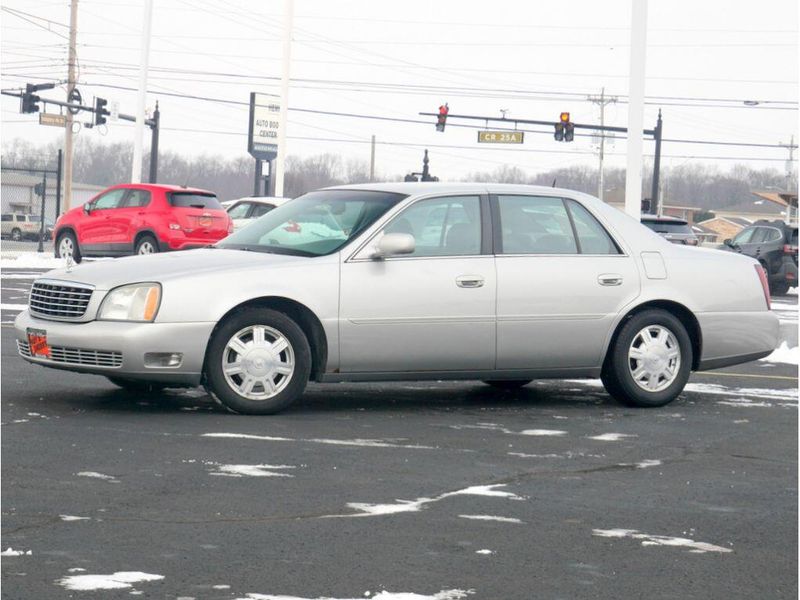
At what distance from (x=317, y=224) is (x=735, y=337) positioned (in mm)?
3196

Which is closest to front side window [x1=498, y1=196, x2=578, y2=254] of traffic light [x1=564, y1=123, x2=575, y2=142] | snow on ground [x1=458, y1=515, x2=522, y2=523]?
snow on ground [x1=458, y1=515, x2=522, y2=523]

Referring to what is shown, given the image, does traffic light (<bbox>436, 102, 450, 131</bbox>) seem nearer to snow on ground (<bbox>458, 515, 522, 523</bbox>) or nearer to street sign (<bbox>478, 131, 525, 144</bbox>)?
street sign (<bbox>478, 131, 525, 144</bbox>)

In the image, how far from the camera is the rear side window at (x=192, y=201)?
26.8 m

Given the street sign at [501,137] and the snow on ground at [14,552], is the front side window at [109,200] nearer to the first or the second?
the snow on ground at [14,552]

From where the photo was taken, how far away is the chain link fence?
177ft

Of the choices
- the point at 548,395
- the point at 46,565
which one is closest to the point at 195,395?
the point at 548,395

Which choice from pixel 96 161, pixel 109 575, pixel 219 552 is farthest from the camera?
pixel 96 161

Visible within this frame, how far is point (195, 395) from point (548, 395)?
2.65 meters

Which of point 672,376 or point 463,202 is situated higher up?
point 463,202

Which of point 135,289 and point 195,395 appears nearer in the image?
point 135,289

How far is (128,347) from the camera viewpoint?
8.53 meters

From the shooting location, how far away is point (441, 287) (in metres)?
9.29

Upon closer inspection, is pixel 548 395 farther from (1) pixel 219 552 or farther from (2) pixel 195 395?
(1) pixel 219 552

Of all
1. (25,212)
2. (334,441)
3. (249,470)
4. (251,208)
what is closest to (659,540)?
(249,470)
